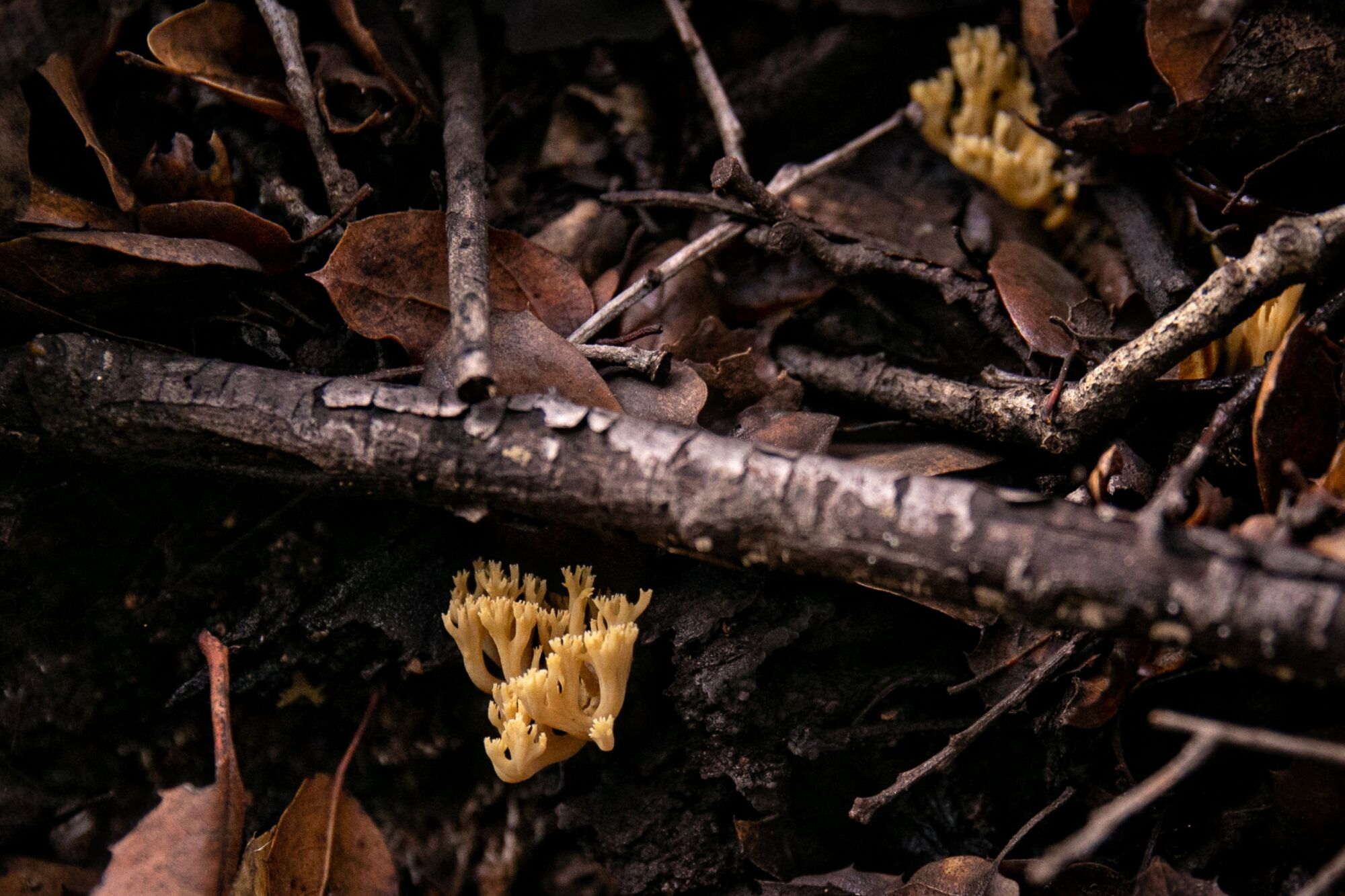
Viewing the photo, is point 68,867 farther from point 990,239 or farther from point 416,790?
point 990,239

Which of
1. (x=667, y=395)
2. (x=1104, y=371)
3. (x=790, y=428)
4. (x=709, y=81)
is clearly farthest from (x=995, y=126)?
(x=667, y=395)

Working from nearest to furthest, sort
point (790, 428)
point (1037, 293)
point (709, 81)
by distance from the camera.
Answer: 1. point (790, 428)
2. point (1037, 293)
3. point (709, 81)

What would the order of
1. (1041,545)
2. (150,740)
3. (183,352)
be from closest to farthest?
(1041,545) → (183,352) → (150,740)

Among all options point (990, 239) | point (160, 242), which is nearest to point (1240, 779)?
point (990, 239)

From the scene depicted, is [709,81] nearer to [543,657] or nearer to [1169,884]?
[543,657]

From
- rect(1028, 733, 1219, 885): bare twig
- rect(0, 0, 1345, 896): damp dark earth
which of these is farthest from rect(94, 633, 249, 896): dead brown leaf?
rect(1028, 733, 1219, 885): bare twig

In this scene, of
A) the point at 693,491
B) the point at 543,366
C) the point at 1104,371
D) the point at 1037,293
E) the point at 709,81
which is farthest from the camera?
the point at 709,81
